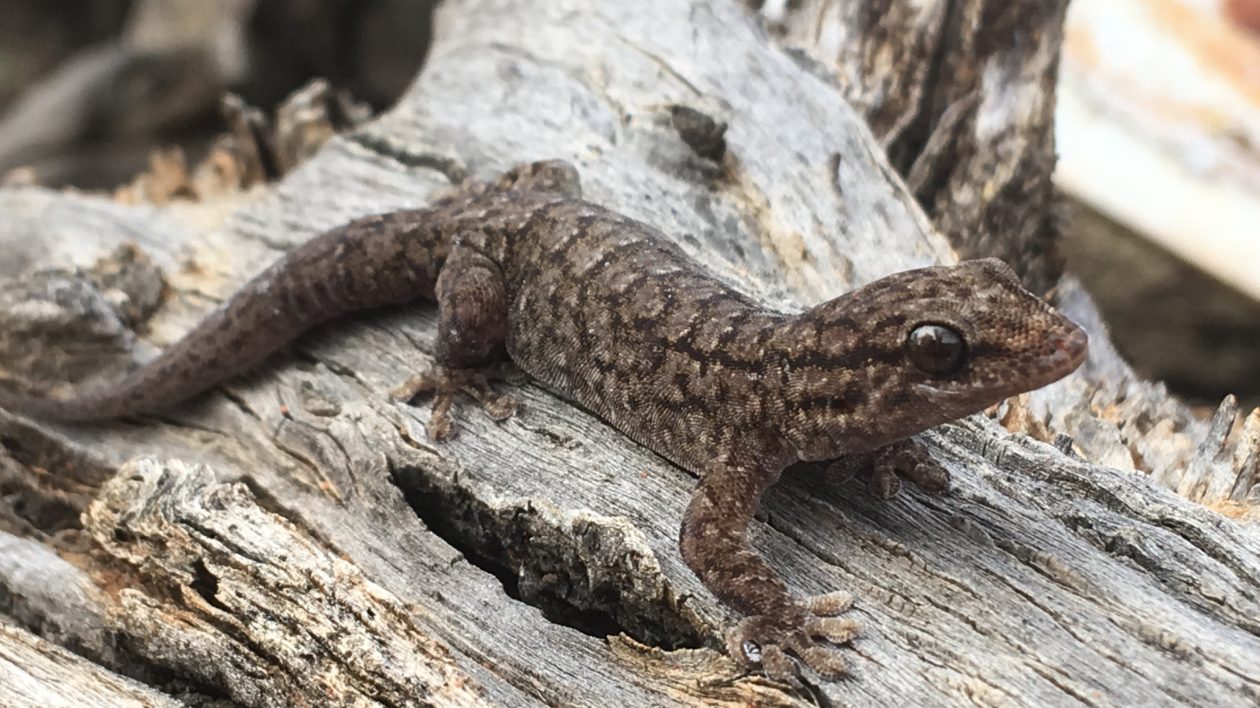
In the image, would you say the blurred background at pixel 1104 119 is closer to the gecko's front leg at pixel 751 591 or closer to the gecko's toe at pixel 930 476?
the gecko's toe at pixel 930 476

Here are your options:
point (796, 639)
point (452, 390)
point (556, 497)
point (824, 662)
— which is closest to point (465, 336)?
point (452, 390)

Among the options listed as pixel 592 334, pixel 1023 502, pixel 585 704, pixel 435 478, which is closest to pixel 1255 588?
pixel 1023 502

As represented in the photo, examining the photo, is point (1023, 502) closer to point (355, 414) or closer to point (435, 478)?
point (435, 478)

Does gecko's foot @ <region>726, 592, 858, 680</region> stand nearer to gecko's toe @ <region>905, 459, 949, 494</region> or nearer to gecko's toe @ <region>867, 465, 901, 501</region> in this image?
gecko's toe @ <region>867, 465, 901, 501</region>

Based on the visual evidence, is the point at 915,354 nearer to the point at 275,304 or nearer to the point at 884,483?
the point at 884,483

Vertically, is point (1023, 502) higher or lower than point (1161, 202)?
lower
